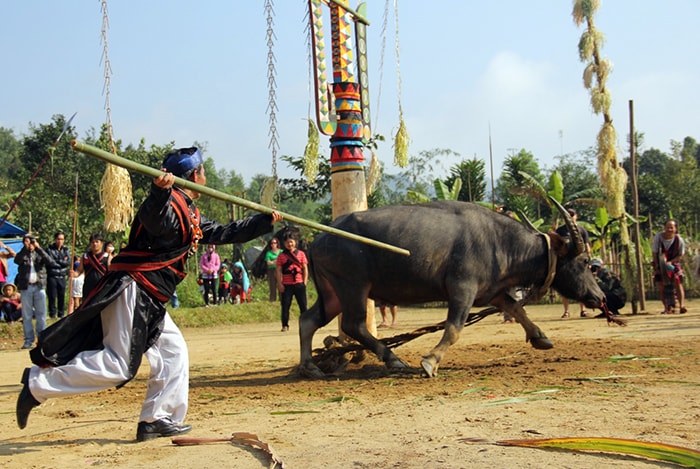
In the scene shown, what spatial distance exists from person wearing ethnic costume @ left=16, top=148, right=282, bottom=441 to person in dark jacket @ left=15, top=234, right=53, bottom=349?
847cm

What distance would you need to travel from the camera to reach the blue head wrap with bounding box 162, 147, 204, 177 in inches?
207

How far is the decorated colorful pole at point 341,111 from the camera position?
8.91 meters

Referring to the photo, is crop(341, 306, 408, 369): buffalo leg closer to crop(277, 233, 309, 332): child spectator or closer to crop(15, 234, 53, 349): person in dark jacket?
crop(277, 233, 309, 332): child spectator

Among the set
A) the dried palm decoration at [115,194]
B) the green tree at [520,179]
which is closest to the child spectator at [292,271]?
the dried palm decoration at [115,194]

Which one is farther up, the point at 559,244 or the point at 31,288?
the point at 559,244

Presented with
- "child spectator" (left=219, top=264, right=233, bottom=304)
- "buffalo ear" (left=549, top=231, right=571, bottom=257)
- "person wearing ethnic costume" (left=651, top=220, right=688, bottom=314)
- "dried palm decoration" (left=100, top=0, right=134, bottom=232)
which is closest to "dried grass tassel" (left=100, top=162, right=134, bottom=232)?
"dried palm decoration" (left=100, top=0, right=134, bottom=232)

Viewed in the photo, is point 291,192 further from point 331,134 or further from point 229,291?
point 331,134

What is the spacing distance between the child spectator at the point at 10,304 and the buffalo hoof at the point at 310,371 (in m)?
9.52

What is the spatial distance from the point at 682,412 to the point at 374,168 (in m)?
5.69

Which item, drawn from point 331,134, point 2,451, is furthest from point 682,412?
point 331,134

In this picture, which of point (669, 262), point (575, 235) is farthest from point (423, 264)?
point (669, 262)

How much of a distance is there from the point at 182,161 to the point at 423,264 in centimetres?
312

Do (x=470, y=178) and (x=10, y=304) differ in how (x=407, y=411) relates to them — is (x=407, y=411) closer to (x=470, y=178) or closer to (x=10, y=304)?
(x=10, y=304)

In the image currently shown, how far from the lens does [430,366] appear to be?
7230mm
